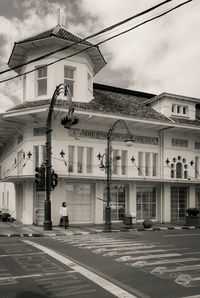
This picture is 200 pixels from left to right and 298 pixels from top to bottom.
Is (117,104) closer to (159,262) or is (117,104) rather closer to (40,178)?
(40,178)

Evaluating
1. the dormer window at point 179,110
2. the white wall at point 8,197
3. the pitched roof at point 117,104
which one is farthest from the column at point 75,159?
the dormer window at point 179,110

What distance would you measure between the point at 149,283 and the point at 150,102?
72.5 ft

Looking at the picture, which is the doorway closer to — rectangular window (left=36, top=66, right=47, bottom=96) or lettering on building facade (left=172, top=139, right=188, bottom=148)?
lettering on building facade (left=172, top=139, right=188, bottom=148)

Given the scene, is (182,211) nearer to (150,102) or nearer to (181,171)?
(181,171)

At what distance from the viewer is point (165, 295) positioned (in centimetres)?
678

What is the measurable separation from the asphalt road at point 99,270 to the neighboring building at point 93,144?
30.6 ft

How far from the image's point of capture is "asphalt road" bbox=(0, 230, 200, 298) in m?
7.02

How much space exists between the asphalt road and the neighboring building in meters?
9.32

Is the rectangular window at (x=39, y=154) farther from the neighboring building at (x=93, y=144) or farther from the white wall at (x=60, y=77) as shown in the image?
the white wall at (x=60, y=77)

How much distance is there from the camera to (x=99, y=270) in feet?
29.3

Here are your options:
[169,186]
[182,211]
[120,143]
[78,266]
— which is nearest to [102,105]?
[120,143]

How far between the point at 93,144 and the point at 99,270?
597 inches

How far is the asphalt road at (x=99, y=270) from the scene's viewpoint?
23.0 feet

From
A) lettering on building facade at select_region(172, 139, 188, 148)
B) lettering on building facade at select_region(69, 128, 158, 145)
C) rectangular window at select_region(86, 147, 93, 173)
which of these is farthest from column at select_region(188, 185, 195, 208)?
rectangular window at select_region(86, 147, 93, 173)
